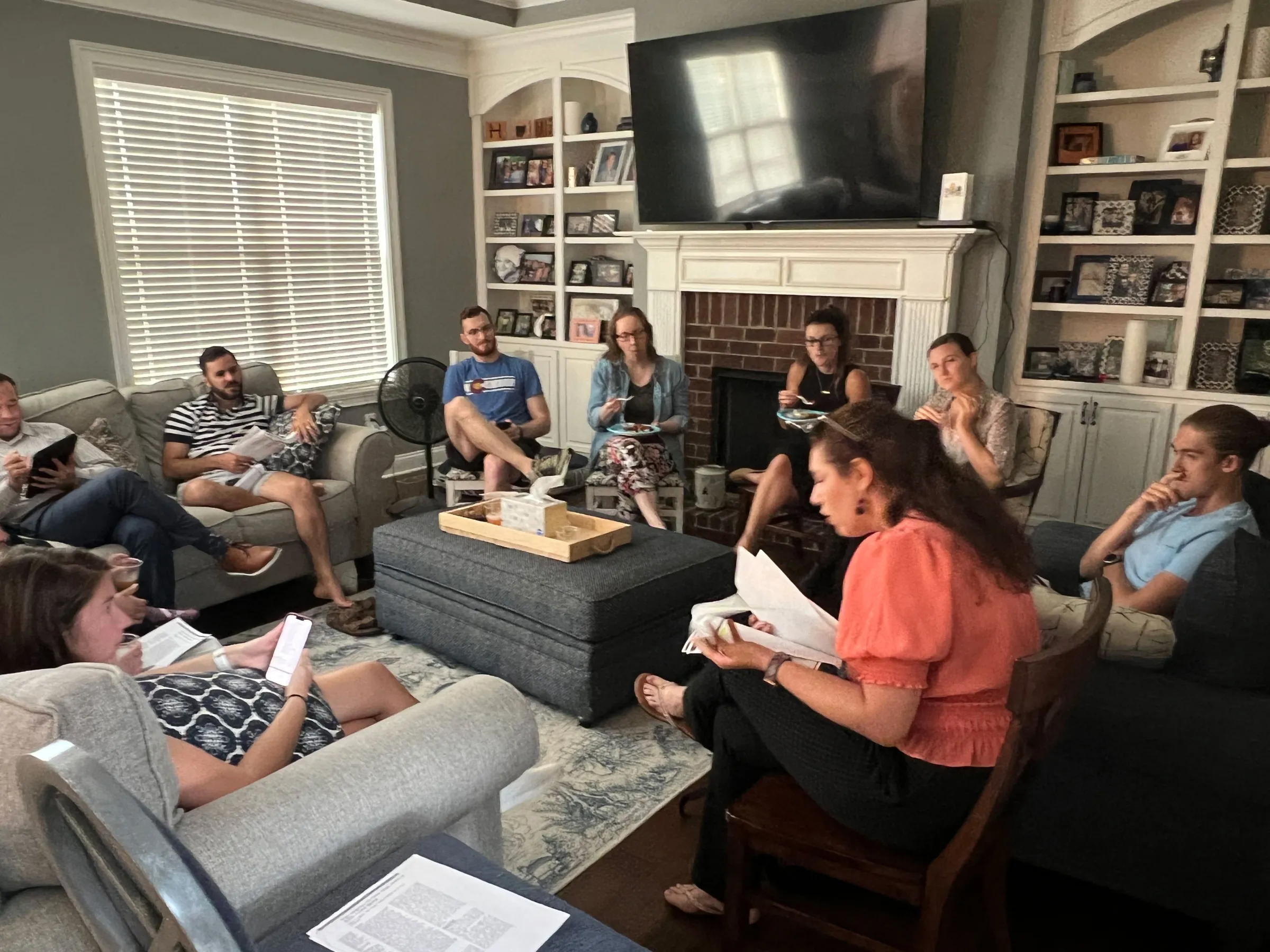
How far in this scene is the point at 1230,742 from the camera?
1.50 m

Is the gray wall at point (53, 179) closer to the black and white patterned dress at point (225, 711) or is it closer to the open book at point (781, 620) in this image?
the black and white patterned dress at point (225, 711)

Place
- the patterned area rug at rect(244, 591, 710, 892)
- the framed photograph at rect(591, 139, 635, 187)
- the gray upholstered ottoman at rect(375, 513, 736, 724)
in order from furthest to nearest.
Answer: the framed photograph at rect(591, 139, 635, 187), the gray upholstered ottoman at rect(375, 513, 736, 724), the patterned area rug at rect(244, 591, 710, 892)

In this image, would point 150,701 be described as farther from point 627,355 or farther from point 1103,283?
point 1103,283

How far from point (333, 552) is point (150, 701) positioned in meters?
2.34

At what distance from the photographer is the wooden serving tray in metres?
2.64

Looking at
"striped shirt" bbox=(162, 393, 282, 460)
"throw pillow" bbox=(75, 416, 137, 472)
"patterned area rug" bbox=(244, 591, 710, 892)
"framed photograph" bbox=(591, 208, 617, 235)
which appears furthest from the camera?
"framed photograph" bbox=(591, 208, 617, 235)

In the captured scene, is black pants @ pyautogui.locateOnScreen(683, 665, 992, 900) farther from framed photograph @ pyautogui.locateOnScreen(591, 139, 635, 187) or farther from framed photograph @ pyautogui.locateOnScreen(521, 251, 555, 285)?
framed photograph @ pyautogui.locateOnScreen(521, 251, 555, 285)

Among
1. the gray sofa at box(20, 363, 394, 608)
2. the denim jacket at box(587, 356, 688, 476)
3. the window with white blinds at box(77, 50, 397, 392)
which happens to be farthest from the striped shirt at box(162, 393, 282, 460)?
the denim jacket at box(587, 356, 688, 476)

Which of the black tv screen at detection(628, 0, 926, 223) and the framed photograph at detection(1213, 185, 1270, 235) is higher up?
the black tv screen at detection(628, 0, 926, 223)

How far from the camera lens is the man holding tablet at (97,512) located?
293 centimetres

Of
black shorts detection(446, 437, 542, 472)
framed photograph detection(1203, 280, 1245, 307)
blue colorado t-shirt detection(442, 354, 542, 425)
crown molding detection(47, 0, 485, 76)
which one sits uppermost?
crown molding detection(47, 0, 485, 76)

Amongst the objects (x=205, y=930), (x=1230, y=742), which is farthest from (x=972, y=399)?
(x=205, y=930)

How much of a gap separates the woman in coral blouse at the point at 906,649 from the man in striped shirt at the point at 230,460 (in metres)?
2.40

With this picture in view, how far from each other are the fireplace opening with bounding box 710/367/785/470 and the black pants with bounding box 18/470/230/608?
273 centimetres
